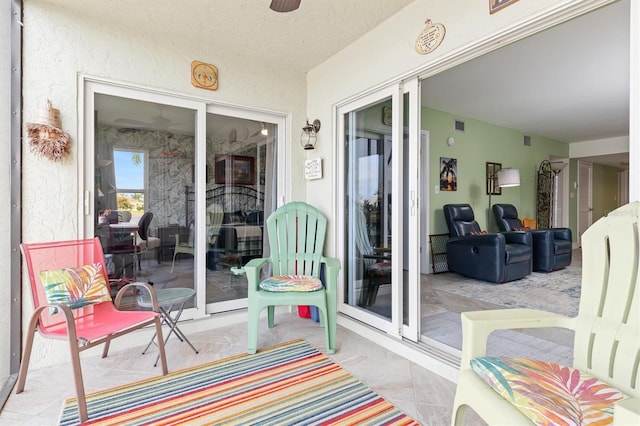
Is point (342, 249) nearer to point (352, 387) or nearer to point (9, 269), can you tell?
point (352, 387)

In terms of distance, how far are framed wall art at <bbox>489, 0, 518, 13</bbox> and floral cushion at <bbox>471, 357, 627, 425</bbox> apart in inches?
70.1

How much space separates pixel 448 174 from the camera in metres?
5.08

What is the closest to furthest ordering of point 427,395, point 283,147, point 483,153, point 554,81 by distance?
point 427,395
point 283,147
point 554,81
point 483,153

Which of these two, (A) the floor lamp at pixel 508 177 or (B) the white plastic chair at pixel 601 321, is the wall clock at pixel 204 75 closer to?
(B) the white plastic chair at pixel 601 321

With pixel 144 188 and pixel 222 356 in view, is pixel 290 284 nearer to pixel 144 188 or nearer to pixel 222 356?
pixel 222 356

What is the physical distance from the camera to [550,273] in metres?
4.75

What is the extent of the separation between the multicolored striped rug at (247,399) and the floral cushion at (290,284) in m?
0.50

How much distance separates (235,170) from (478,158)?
431 cm

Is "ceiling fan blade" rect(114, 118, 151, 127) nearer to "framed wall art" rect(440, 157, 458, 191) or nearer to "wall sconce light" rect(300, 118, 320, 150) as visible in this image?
"wall sconce light" rect(300, 118, 320, 150)

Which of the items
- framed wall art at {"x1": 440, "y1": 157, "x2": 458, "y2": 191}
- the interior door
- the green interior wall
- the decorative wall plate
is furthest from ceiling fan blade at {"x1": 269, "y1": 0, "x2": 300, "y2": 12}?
the interior door

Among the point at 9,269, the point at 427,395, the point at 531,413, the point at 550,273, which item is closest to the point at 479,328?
the point at 531,413

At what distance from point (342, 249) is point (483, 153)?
390cm

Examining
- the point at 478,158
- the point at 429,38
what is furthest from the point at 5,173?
the point at 478,158

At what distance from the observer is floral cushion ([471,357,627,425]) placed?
90 centimetres
